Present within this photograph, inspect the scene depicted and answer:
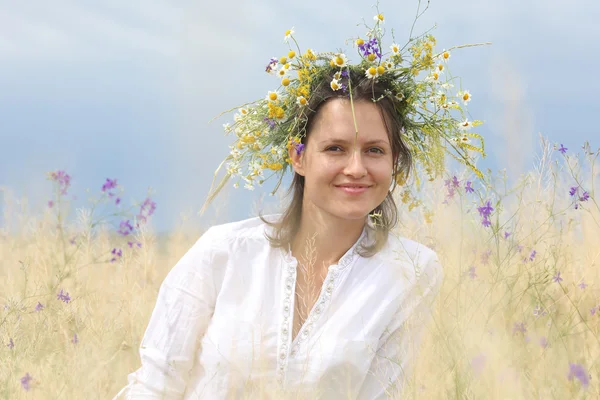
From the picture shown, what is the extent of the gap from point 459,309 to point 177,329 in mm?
1013

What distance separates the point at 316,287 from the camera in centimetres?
254

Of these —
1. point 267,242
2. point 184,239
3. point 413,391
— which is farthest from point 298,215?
point 184,239

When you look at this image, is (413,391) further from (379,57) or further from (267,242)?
(379,57)

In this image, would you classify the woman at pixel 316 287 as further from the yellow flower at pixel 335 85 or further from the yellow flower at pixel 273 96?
the yellow flower at pixel 273 96

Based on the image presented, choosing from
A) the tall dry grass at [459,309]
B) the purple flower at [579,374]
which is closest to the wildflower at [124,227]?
the tall dry grass at [459,309]

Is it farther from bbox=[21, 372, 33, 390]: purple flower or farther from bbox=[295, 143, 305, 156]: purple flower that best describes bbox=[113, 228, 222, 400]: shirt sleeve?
bbox=[295, 143, 305, 156]: purple flower

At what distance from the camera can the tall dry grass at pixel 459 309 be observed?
183 cm

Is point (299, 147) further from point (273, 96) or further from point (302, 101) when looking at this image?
point (273, 96)

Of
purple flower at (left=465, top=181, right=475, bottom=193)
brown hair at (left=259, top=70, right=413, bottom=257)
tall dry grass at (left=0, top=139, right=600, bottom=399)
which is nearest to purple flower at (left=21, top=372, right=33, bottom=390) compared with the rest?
tall dry grass at (left=0, top=139, right=600, bottom=399)

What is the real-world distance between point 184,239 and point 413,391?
4188 mm

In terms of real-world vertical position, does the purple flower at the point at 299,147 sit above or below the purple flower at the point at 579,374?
above

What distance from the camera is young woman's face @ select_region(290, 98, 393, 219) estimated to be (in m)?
2.42

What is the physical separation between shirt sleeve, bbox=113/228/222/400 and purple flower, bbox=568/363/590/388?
4.17ft

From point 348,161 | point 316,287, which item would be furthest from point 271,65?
point 316,287
